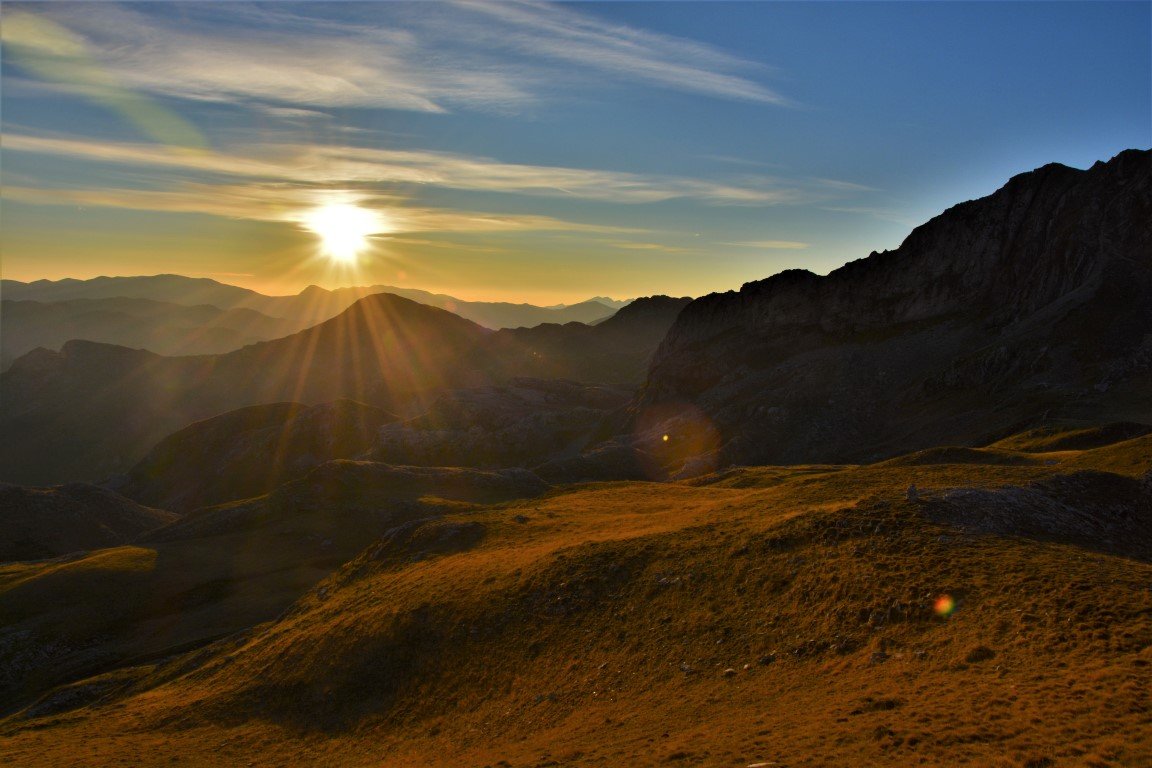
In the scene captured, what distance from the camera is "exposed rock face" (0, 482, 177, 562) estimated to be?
11550 centimetres

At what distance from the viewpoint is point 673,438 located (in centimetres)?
15038

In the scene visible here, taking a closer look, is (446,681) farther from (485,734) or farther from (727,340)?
(727,340)

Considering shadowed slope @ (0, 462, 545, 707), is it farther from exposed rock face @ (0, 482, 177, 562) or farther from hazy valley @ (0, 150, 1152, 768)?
exposed rock face @ (0, 482, 177, 562)

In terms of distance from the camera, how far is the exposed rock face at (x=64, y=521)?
11550cm

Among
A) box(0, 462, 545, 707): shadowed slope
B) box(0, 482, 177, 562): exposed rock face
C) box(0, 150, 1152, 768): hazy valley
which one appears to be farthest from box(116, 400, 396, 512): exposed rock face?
box(0, 462, 545, 707): shadowed slope

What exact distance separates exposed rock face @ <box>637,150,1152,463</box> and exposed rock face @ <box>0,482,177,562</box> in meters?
121

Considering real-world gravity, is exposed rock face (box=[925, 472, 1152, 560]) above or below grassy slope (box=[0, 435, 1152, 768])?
above

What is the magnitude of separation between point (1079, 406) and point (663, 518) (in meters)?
74.1

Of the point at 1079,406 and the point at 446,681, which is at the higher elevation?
the point at 1079,406

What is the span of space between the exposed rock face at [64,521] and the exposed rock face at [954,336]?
12112 cm

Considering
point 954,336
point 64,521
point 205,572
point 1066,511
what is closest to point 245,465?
point 64,521

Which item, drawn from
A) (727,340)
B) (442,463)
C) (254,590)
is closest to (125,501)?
(442,463)

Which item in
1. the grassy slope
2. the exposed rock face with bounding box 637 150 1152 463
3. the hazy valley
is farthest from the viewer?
the exposed rock face with bounding box 637 150 1152 463

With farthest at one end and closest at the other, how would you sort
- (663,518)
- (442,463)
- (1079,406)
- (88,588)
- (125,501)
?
(442,463), (125,501), (1079,406), (88,588), (663,518)
